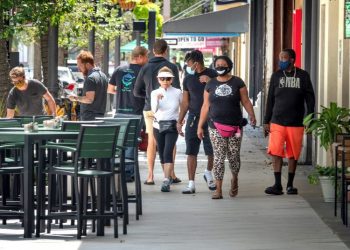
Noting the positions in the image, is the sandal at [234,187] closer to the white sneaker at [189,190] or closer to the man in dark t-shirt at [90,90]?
the white sneaker at [189,190]

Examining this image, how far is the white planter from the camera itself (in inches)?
599

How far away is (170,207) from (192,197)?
4.01 feet

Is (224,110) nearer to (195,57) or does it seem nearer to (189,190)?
(195,57)

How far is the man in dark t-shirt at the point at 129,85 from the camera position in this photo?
18516 mm

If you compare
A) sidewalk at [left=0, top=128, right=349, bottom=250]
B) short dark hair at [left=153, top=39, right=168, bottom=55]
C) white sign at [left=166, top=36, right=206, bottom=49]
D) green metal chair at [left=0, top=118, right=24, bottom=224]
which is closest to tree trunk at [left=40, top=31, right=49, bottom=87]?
short dark hair at [left=153, top=39, right=168, bottom=55]

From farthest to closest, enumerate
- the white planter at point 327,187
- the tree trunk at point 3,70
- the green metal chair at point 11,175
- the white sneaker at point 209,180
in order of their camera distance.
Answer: the tree trunk at point 3,70 < the white sneaker at point 209,180 < the white planter at point 327,187 < the green metal chair at point 11,175

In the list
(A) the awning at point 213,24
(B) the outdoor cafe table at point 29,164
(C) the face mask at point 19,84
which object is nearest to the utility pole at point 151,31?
(A) the awning at point 213,24

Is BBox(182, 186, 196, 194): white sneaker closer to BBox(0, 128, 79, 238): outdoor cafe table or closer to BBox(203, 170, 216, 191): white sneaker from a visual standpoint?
BBox(203, 170, 216, 191): white sneaker

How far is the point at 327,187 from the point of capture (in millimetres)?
15305

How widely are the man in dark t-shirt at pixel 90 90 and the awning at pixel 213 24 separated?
39.7 feet

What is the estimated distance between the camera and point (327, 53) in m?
18.9

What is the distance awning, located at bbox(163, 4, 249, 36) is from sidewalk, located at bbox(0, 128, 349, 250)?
12.3 meters

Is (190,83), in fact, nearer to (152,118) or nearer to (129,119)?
(152,118)

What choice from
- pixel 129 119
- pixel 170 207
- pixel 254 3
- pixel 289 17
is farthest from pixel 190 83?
pixel 254 3
